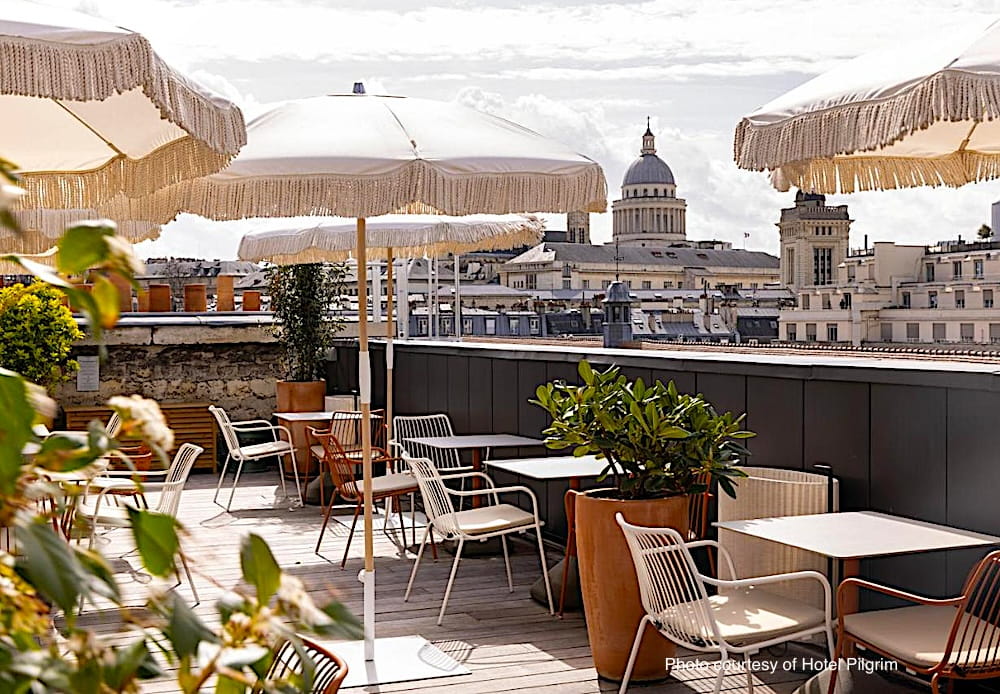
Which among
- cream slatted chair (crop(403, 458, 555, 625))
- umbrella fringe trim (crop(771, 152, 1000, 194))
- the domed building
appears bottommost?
cream slatted chair (crop(403, 458, 555, 625))

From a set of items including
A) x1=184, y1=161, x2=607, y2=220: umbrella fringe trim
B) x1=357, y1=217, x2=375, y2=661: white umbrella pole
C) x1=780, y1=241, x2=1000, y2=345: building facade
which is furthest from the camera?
x1=780, y1=241, x2=1000, y2=345: building facade

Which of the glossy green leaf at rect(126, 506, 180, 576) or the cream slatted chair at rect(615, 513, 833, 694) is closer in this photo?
the glossy green leaf at rect(126, 506, 180, 576)

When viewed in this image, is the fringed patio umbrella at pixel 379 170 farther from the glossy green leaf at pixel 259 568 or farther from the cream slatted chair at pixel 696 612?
the glossy green leaf at pixel 259 568

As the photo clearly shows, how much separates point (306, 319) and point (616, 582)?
7.54 m

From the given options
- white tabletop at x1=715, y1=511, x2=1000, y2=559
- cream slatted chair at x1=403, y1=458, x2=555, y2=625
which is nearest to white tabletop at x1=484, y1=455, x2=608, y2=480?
cream slatted chair at x1=403, y1=458, x2=555, y2=625

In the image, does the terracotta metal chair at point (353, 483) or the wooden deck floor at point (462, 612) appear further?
the terracotta metal chair at point (353, 483)

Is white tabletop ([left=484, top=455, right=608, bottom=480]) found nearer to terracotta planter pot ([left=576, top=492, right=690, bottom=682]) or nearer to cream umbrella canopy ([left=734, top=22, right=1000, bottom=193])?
terracotta planter pot ([left=576, top=492, right=690, bottom=682])

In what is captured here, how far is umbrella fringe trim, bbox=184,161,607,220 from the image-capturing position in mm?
4852

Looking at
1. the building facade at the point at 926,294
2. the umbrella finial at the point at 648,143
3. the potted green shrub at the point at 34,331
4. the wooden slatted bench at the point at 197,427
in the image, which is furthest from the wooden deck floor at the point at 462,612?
the umbrella finial at the point at 648,143

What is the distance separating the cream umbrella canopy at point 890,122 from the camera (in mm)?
Answer: 4027

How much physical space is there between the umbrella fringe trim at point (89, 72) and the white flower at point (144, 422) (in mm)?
2467

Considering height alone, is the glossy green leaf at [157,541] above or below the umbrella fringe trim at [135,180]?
below

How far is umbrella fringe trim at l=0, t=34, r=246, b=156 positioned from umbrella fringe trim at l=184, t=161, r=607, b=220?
4.40 ft

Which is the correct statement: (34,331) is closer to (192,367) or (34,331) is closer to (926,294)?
(192,367)
